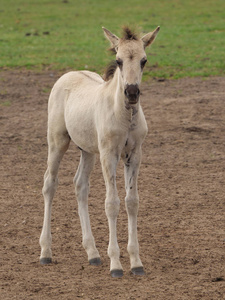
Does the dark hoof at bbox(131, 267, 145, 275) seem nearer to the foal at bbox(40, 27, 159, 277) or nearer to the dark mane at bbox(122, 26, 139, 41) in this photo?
the foal at bbox(40, 27, 159, 277)

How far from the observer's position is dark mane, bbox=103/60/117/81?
6.62 metres

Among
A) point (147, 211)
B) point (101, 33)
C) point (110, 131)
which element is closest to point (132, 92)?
Result: point (110, 131)

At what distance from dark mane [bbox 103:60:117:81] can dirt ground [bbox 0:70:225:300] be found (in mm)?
2019

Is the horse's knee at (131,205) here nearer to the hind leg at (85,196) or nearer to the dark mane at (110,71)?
the hind leg at (85,196)

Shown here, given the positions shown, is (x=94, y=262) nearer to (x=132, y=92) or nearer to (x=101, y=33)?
(x=132, y=92)

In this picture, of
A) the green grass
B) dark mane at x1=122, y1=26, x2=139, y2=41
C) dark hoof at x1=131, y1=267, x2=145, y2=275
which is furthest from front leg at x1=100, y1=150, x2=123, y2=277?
the green grass

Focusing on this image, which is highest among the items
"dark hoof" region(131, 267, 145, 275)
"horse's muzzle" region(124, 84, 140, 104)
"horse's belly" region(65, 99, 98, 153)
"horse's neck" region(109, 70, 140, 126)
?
"horse's muzzle" region(124, 84, 140, 104)

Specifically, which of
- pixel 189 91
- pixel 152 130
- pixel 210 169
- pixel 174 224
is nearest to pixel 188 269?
pixel 174 224

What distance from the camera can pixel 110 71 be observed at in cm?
669

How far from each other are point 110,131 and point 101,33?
1914 cm

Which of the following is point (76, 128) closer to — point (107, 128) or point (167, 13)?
point (107, 128)

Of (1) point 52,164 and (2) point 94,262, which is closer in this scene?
(2) point 94,262

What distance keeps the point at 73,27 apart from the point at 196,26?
5.55m

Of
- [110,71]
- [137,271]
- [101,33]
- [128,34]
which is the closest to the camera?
[128,34]
